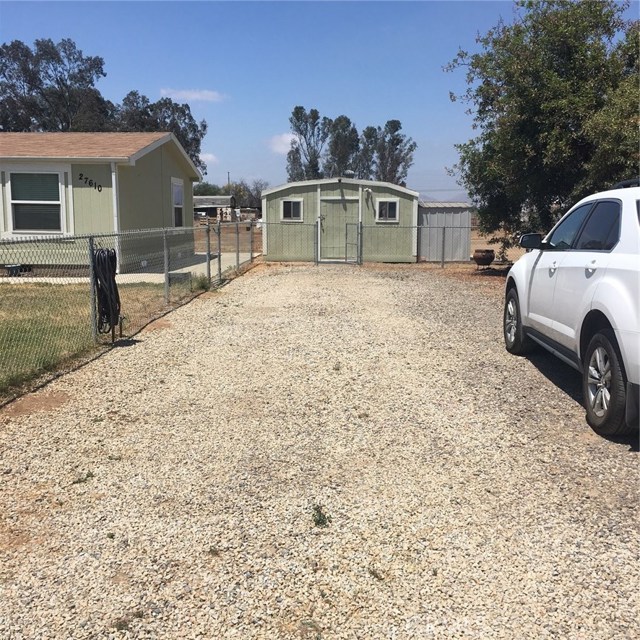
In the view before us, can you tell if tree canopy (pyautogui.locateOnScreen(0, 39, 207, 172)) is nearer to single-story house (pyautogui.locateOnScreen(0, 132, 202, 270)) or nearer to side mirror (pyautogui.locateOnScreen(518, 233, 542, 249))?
single-story house (pyautogui.locateOnScreen(0, 132, 202, 270))

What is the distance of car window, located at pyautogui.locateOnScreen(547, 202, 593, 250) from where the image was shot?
575cm

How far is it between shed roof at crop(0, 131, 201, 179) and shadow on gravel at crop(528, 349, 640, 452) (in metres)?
11.5

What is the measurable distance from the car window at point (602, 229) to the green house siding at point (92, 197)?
41.3 ft

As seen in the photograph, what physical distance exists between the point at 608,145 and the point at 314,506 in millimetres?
11752

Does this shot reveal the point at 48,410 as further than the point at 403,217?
No

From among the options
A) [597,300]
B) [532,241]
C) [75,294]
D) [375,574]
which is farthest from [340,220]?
[375,574]

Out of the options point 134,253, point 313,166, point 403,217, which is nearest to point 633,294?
point 134,253

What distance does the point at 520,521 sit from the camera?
3445 millimetres

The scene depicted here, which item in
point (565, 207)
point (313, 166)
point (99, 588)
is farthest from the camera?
point (313, 166)

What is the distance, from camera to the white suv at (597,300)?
425 cm

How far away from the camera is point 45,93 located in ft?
198

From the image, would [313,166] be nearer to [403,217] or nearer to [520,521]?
[403,217]

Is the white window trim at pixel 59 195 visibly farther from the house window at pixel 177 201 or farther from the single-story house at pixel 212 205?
the single-story house at pixel 212 205

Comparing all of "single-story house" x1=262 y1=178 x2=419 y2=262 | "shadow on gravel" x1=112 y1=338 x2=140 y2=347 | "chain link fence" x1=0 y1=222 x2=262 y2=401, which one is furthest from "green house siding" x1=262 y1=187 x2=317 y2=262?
"shadow on gravel" x1=112 y1=338 x2=140 y2=347
